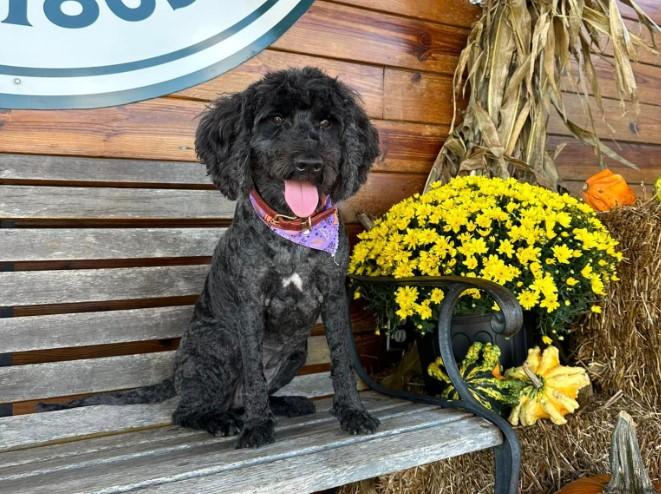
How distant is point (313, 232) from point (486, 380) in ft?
2.50

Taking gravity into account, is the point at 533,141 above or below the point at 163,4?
below

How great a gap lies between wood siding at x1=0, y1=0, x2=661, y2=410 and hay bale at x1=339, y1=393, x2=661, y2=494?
759 mm

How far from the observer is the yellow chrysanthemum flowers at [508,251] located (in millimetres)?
2025

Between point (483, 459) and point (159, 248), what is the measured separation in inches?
49.5

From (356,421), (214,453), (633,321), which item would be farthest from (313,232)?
(633,321)

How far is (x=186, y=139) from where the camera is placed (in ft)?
7.41

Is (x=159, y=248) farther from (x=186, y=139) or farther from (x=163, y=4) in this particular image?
(x=163, y=4)

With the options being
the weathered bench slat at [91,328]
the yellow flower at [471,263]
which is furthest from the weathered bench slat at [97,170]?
the yellow flower at [471,263]

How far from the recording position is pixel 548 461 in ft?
6.47

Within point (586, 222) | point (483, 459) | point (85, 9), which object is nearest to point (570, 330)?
point (586, 222)

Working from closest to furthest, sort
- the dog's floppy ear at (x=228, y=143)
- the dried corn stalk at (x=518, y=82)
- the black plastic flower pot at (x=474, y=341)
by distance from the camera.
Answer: the dog's floppy ear at (x=228, y=143), the black plastic flower pot at (x=474, y=341), the dried corn stalk at (x=518, y=82)

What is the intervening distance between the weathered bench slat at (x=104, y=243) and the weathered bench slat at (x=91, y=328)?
188 millimetres

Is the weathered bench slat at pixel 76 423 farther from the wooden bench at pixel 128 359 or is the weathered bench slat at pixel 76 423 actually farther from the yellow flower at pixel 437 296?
the yellow flower at pixel 437 296

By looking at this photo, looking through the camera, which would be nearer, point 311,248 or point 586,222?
point 311,248
